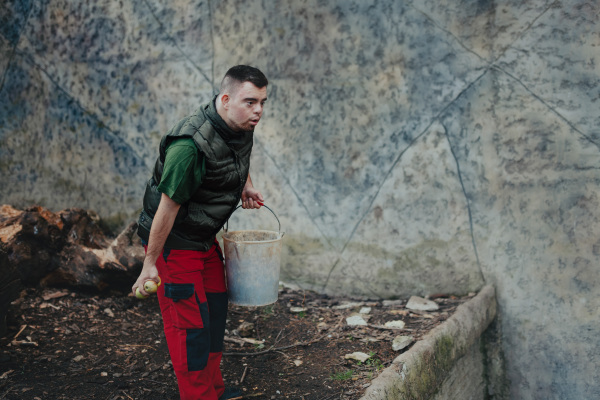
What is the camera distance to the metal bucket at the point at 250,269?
2.97m

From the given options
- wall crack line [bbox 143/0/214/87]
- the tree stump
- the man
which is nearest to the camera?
the man

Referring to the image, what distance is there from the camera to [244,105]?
263cm

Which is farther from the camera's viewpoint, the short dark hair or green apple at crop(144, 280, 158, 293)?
the short dark hair

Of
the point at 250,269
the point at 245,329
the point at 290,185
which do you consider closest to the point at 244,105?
the point at 250,269

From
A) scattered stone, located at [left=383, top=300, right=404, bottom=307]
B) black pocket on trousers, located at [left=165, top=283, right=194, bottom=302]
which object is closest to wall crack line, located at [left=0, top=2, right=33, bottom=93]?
black pocket on trousers, located at [left=165, top=283, right=194, bottom=302]

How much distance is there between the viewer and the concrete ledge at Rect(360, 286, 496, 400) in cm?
284

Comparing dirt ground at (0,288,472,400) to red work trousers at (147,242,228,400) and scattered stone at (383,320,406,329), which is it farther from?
red work trousers at (147,242,228,400)

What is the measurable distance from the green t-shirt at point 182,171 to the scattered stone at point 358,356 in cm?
151

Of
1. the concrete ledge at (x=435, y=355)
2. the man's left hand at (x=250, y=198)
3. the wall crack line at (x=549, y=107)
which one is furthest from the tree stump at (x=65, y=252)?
Result: the wall crack line at (x=549, y=107)

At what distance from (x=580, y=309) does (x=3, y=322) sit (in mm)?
3780

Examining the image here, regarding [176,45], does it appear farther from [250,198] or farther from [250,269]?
[250,269]

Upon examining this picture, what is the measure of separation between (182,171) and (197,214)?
306mm

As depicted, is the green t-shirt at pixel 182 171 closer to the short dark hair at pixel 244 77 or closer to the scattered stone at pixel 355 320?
the short dark hair at pixel 244 77

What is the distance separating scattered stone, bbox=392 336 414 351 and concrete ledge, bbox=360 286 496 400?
0.33 feet
